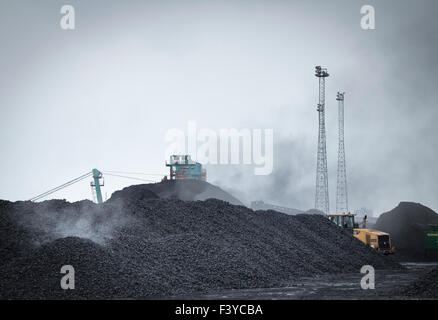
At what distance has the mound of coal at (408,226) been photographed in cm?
4112

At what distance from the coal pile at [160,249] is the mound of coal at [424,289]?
206 inches

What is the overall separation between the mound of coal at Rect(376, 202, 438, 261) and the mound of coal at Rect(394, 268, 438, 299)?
24.5m

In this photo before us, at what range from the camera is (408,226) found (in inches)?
1766

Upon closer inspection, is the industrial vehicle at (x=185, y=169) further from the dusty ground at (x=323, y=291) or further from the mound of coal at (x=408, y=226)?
the dusty ground at (x=323, y=291)

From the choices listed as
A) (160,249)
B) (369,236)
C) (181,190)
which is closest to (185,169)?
(181,190)

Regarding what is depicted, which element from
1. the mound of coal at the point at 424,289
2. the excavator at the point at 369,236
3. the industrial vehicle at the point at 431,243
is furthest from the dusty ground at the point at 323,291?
the industrial vehicle at the point at 431,243

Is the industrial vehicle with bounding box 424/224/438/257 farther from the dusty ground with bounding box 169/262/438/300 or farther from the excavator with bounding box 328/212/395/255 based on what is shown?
the dusty ground with bounding box 169/262/438/300

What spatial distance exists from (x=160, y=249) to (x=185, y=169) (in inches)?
1239

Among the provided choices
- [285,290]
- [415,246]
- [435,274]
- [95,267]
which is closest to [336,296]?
[285,290]

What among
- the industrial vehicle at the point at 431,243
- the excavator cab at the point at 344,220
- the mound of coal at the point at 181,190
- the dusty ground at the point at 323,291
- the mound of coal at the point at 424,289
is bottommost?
the industrial vehicle at the point at 431,243

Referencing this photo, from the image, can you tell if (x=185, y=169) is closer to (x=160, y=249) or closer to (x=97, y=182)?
(x=97, y=182)
